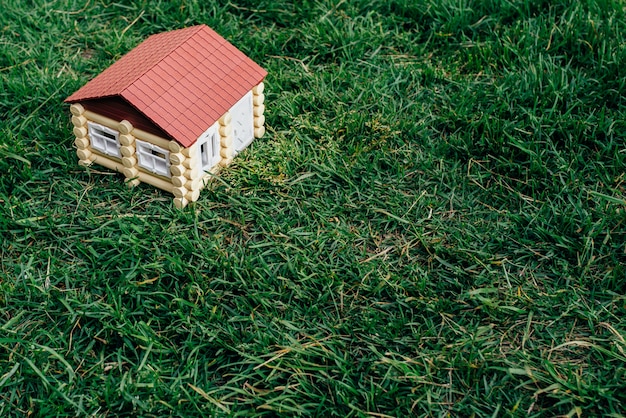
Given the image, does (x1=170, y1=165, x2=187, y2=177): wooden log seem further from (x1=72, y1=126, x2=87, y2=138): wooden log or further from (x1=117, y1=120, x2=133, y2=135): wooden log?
(x1=72, y1=126, x2=87, y2=138): wooden log

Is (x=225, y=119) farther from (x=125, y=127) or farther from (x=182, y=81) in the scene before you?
(x=125, y=127)

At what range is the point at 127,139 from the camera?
4.53 metres

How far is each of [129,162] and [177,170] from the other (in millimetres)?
346

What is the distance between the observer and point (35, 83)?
5.34 metres

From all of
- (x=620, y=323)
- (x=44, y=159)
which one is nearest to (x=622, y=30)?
(x=620, y=323)

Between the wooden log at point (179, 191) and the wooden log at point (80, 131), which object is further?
the wooden log at point (80, 131)

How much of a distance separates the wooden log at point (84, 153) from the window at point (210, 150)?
66 centimetres

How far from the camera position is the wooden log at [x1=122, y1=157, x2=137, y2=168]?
4645 mm

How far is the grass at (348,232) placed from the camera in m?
3.86

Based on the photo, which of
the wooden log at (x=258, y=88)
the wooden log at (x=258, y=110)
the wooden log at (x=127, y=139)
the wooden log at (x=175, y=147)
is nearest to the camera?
the wooden log at (x=175, y=147)

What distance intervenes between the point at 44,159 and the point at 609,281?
3.17 meters

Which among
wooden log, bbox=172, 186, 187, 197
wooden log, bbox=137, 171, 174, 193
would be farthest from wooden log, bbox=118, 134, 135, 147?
wooden log, bbox=172, 186, 187, 197

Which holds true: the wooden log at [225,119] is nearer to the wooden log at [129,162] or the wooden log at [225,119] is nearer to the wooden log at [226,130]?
the wooden log at [226,130]

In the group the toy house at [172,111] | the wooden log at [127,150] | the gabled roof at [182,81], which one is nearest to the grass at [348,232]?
the toy house at [172,111]
